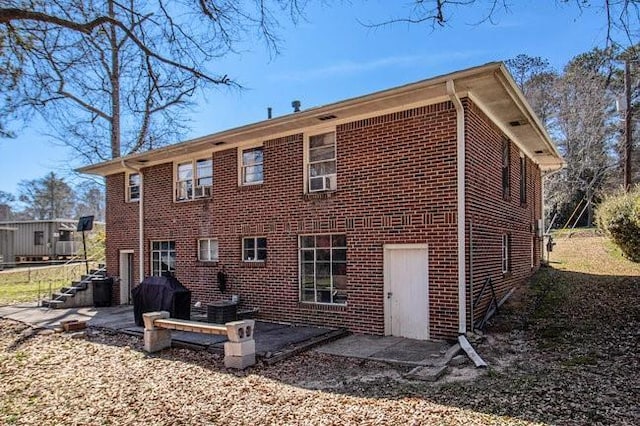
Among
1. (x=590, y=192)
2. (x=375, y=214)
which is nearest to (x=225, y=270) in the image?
(x=375, y=214)

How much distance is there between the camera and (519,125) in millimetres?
11961

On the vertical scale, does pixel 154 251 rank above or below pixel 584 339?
above

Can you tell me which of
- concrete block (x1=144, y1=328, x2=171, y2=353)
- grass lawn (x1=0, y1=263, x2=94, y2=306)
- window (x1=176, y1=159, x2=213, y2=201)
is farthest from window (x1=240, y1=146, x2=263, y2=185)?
grass lawn (x1=0, y1=263, x2=94, y2=306)

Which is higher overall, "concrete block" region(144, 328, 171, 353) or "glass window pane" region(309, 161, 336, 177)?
"glass window pane" region(309, 161, 336, 177)

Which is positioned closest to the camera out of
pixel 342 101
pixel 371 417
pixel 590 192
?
pixel 371 417

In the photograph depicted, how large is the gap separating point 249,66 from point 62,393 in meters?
5.84

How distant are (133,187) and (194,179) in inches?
145

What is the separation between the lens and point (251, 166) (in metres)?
12.7

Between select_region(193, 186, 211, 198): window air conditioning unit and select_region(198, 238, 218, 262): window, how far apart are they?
1.35m

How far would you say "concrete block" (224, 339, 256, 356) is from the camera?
7.98 metres

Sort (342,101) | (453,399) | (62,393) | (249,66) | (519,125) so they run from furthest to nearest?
1. (519,125)
2. (342,101)
3. (62,393)
4. (249,66)
5. (453,399)

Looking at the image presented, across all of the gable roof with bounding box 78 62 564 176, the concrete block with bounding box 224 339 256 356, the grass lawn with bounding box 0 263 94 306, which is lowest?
the grass lawn with bounding box 0 263 94 306

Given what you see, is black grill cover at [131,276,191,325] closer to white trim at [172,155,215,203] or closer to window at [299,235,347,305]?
window at [299,235,347,305]

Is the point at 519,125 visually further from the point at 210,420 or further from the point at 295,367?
the point at 210,420
